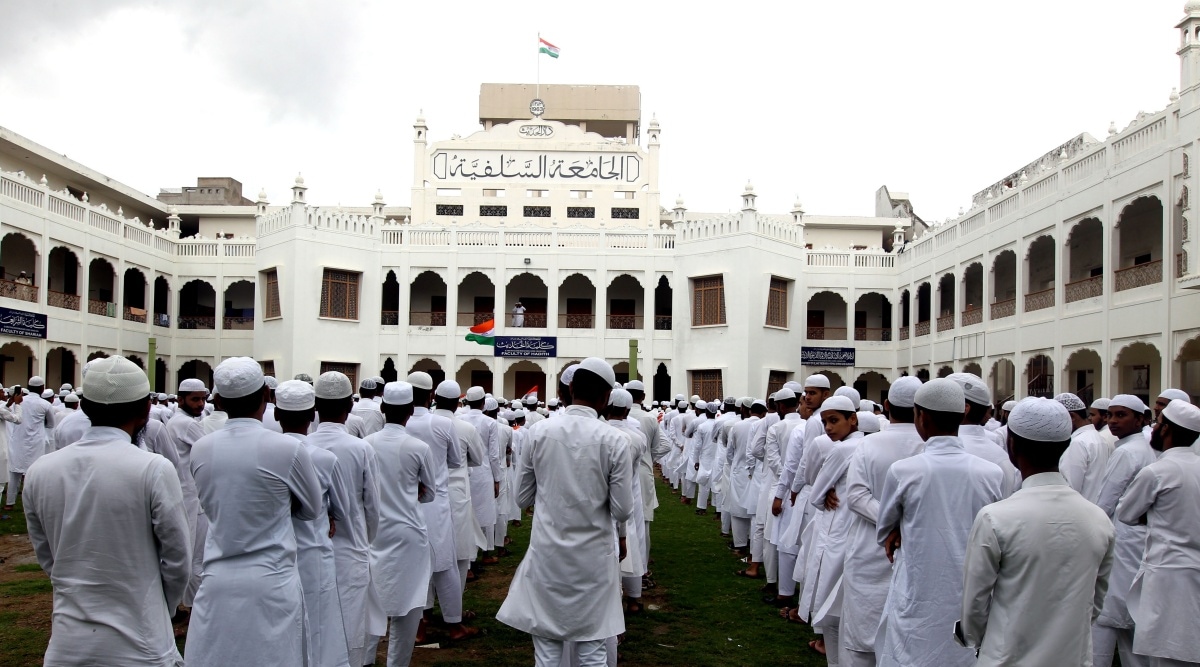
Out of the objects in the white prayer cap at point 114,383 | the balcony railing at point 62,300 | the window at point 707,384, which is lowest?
the window at point 707,384

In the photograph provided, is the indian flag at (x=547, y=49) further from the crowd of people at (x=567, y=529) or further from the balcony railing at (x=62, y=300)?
the crowd of people at (x=567, y=529)

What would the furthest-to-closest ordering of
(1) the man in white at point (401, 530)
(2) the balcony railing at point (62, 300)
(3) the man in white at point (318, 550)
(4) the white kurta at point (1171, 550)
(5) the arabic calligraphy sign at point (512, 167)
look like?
1. (5) the arabic calligraphy sign at point (512, 167)
2. (2) the balcony railing at point (62, 300)
3. (1) the man in white at point (401, 530)
4. (4) the white kurta at point (1171, 550)
5. (3) the man in white at point (318, 550)

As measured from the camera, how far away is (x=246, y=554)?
11.3 ft

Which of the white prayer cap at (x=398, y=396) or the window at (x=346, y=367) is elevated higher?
the white prayer cap at (x=398, y=396)

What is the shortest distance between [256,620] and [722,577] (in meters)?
6.25

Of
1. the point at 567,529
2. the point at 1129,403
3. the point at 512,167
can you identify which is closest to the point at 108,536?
the point at 567,529

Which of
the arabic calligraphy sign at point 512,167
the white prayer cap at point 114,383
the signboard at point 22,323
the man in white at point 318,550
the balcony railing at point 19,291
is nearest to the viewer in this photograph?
the white prayer cap at point 114,383

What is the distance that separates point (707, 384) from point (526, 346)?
5.44 m

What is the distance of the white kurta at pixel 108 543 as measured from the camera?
307 cm

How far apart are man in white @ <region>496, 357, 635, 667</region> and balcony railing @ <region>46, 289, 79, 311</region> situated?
77.2ft

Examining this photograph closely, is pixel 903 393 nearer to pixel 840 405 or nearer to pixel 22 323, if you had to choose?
pixel 840 405

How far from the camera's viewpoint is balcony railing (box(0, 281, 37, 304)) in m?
22.0

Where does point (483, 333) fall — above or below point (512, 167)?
below

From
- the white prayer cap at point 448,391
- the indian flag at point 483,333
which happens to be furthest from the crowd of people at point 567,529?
the indian flag at point 483,333
